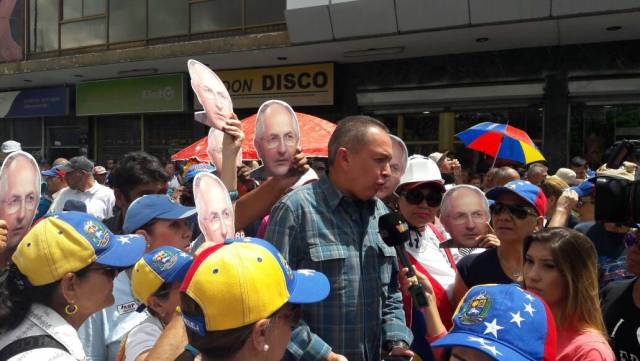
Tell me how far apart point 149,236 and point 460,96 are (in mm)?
9665

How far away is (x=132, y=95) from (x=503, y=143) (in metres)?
11.6

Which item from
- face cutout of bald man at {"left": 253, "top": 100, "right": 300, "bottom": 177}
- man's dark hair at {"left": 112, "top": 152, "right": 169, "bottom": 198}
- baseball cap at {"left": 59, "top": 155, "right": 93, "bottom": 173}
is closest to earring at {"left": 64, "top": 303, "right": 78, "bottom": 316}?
face cutout of bald man at {"left": 253, "top": 100, "right": 300, "bottom": 177}

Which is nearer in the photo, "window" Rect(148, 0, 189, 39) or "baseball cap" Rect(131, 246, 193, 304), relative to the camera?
"baseball cap" Rect(131, 246, 193, 304)

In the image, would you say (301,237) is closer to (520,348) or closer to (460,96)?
(520,348)

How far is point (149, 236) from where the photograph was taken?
3004 millimetres

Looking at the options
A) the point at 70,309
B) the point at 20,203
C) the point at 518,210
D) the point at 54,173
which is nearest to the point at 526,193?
the point at 518,210

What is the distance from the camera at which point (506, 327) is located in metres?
1.67

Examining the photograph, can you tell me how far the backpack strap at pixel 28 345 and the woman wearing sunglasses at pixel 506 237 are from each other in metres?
1.99

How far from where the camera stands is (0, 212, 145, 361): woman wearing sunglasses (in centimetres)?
186

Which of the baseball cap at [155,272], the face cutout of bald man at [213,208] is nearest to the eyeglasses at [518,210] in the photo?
the face cutout of bald man at [213,208]

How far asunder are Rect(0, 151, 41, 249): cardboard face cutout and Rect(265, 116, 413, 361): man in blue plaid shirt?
4.17 ft

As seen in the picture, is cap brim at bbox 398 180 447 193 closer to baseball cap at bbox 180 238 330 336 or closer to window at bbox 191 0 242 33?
baseball cap at bbox 180 238 330 336

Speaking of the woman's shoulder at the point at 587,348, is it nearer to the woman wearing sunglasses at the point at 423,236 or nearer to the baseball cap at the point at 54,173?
the woman wearing sunglasses at the point at 423,236

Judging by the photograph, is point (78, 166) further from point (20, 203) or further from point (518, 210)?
point (518, 210)
